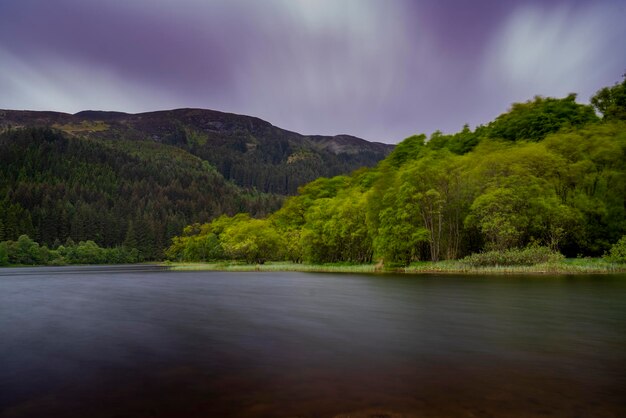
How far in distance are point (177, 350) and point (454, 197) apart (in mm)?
56688

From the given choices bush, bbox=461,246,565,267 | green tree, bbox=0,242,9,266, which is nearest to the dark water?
bush, bbox=461,246,565,267

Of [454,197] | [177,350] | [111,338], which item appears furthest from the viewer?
[454,197]

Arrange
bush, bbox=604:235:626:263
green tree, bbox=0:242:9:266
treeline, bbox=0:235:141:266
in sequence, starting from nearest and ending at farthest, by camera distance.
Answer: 1. bush, bbox=604:235:626:263
2. green tree, bbox=0:242:9:266
3. treeline, bbox=0:235:141:266

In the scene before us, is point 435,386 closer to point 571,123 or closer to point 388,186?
point 388,186

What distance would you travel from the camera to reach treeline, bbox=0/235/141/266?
138 meters

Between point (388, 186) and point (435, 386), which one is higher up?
point (388, 186)

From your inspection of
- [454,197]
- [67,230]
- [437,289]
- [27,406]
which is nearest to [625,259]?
[454,197]

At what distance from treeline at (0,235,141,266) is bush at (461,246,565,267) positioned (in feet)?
470

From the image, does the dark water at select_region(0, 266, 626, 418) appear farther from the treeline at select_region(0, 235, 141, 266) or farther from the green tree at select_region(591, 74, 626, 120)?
the treeline at select_region(0, 235, 141, 266)

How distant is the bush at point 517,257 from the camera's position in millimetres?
50375

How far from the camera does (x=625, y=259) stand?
158 feet

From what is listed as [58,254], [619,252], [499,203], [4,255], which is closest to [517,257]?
[499,203]

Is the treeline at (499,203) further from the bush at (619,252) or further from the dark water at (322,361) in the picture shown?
the dark water at (322,361)

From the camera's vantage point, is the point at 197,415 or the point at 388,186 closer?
the point at 197,415
